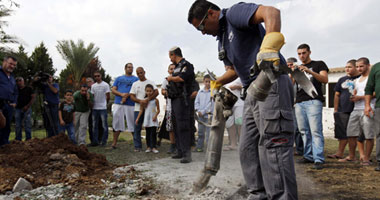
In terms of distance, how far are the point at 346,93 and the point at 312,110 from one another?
133 centimetres

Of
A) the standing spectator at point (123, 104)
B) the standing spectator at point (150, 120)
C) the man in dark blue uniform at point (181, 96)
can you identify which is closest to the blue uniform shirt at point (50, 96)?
the standing spectator at point (123, 104)

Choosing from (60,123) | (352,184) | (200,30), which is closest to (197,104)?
(60,123)

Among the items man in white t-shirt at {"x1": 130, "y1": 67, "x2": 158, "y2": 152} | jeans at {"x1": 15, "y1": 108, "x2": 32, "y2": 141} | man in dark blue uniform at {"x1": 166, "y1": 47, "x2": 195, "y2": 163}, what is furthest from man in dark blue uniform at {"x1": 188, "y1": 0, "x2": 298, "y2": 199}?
jeans at {"x1": 15, "y1": 108, "x2": 32, "y2": 141}

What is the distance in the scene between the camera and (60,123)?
22.8 ft

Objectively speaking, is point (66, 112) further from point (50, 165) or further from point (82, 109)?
point (50, 165)

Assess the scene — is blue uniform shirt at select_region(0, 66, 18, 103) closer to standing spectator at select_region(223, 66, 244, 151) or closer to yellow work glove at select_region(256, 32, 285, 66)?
standing spectator at select_region(223, 66, 244, 151)

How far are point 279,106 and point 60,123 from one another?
20.8 ft

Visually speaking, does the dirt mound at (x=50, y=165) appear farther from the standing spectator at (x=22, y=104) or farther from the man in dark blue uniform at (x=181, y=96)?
the standing spectator at (x=22, y=104)

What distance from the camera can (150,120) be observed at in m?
6.24

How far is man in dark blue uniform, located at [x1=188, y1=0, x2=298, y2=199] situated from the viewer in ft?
5.97

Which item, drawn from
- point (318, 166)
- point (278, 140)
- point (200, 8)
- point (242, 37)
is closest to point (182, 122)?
point (318, 166)

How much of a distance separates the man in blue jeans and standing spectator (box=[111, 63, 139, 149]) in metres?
3.90

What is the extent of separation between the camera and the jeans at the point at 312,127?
4.45 m

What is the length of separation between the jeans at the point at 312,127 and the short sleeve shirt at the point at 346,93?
1.16 metres
